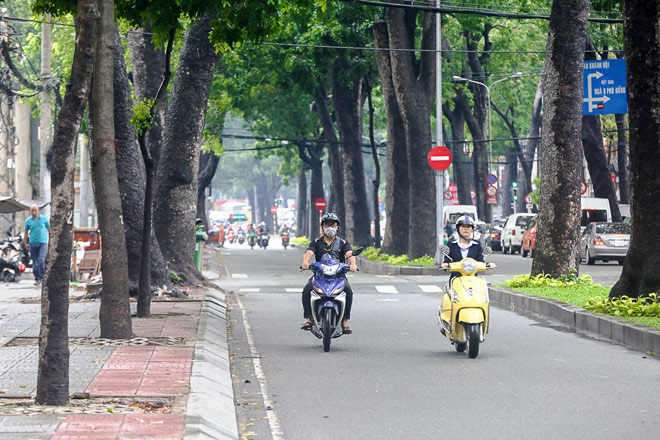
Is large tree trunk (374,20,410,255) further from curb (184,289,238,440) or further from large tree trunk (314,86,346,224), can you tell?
curb (184,289,238,440)

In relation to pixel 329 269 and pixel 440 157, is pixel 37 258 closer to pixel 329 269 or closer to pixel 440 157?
pixel 440 157

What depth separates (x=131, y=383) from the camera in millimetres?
10289

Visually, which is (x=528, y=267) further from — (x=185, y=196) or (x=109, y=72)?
(x=109, y=72)

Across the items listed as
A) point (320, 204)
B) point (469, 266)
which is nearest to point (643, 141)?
point (469, 266)

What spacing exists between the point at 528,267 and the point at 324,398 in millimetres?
27767

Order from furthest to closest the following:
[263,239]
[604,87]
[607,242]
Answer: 1. [263,239]
2. [607,242]
3. [604,87]

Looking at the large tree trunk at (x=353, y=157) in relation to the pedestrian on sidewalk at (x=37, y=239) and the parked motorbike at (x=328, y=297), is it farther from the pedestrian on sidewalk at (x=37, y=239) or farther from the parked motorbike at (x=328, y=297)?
the parked motorbike at (x=328, y=297)

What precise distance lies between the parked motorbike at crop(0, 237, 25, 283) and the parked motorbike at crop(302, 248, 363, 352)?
1681 cm

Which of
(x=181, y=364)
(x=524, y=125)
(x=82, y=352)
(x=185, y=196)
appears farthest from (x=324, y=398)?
(x=524, y=125)

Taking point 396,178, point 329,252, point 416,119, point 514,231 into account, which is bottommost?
point 514,231

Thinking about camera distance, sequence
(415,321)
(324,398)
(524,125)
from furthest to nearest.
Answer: (524,125)
(415,321)
(324,398)

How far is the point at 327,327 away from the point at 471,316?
183 centimetres

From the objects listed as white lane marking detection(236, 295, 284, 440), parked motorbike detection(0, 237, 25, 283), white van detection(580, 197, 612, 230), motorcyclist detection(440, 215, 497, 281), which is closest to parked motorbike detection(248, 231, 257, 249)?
white van detection(580, 197, 612, 230)

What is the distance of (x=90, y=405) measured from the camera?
910 centimetres
